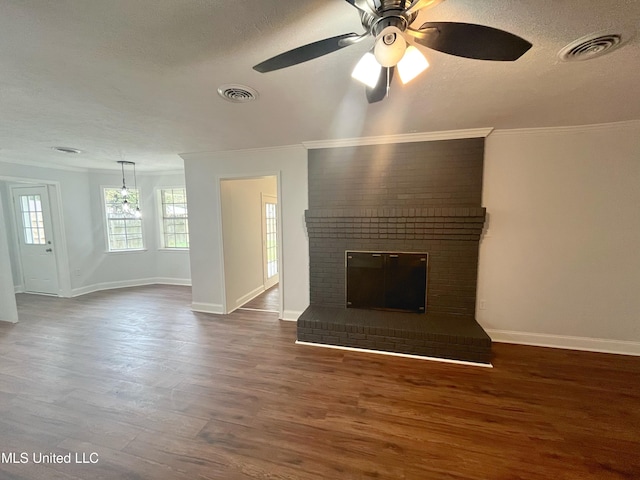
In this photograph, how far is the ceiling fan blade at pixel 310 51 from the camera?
1.09 m

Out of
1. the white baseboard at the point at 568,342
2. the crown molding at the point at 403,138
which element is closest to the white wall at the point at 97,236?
the crown molding at the point at 403,138

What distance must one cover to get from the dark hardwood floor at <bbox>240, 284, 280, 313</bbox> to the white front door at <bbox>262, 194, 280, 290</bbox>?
336 mm

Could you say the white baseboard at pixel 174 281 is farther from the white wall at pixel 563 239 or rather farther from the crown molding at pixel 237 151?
the white wall at pixel 563 239

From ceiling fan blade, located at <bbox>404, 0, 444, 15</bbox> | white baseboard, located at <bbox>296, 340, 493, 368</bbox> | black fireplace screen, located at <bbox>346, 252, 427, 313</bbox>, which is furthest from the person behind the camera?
black fireplace screen, located at <bbox>346, 252, 427, 313</bbox>

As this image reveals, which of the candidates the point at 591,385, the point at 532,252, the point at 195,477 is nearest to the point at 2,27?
the point at 195,477

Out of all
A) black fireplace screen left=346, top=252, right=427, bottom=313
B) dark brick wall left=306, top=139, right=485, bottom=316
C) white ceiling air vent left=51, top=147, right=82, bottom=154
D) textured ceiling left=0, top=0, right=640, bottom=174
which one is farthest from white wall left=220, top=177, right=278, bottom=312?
white ceiling air vent left=51, top=147, right=82, bottom=154

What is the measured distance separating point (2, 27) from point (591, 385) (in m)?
4.68

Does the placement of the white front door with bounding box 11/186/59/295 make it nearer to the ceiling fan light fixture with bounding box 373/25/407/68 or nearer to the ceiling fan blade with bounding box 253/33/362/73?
the ceiling fan blade with bounding box 253/33/362/73

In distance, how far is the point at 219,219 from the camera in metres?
3.93

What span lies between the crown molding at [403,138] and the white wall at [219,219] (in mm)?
306

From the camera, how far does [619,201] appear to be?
107 inches

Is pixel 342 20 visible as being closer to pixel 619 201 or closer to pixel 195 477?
pixel 195 477

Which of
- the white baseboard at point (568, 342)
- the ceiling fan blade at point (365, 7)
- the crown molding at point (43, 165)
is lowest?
the white baseboard at point (568, 342)

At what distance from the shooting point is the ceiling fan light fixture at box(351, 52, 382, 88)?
1.25 m
